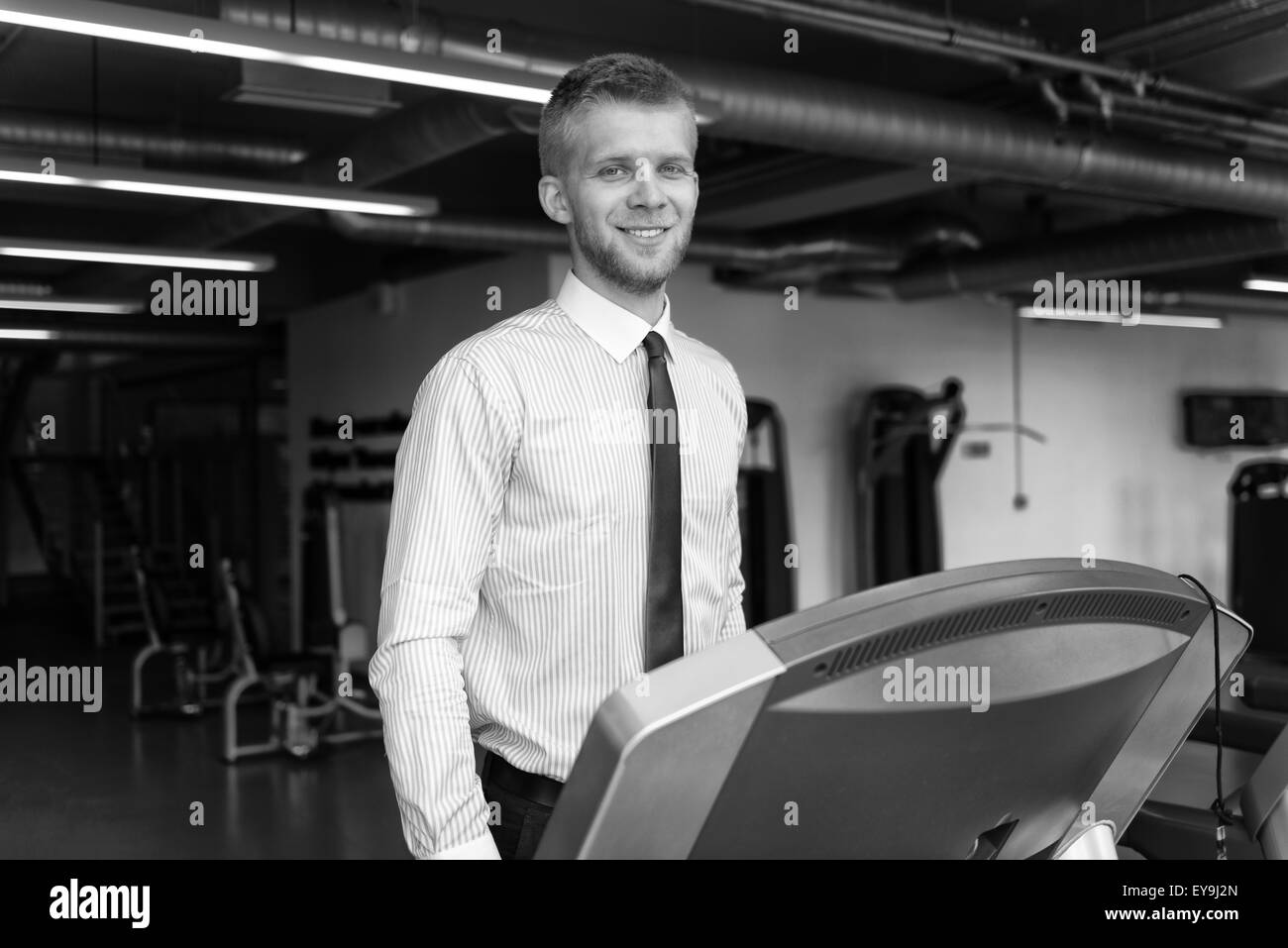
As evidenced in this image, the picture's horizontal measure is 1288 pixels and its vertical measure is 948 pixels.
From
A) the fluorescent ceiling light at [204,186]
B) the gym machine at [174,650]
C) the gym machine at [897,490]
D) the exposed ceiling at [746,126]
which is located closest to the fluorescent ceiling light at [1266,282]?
the exposed ceiling at [746,126]

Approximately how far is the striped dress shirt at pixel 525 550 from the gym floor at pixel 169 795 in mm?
3705

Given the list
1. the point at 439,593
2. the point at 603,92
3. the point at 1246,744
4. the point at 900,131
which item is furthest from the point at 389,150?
the point at 439,593

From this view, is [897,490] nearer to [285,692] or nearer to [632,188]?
[285,692]

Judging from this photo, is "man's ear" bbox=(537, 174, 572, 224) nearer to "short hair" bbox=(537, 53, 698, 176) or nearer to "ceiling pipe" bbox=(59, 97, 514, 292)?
"short hair" bbox=(537, 53, 698, 176)

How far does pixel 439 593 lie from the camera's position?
1.16m

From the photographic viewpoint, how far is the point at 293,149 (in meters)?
6.65

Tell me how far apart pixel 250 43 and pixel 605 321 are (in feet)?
A: 6.77

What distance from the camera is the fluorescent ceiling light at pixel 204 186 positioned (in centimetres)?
438

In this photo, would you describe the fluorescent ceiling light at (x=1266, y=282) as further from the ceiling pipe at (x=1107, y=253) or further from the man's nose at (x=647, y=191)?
the man's nose at (x=647, y=191)

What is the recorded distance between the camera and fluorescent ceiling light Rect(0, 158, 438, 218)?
4.38 metres

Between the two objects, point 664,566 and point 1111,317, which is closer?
point 664,566
